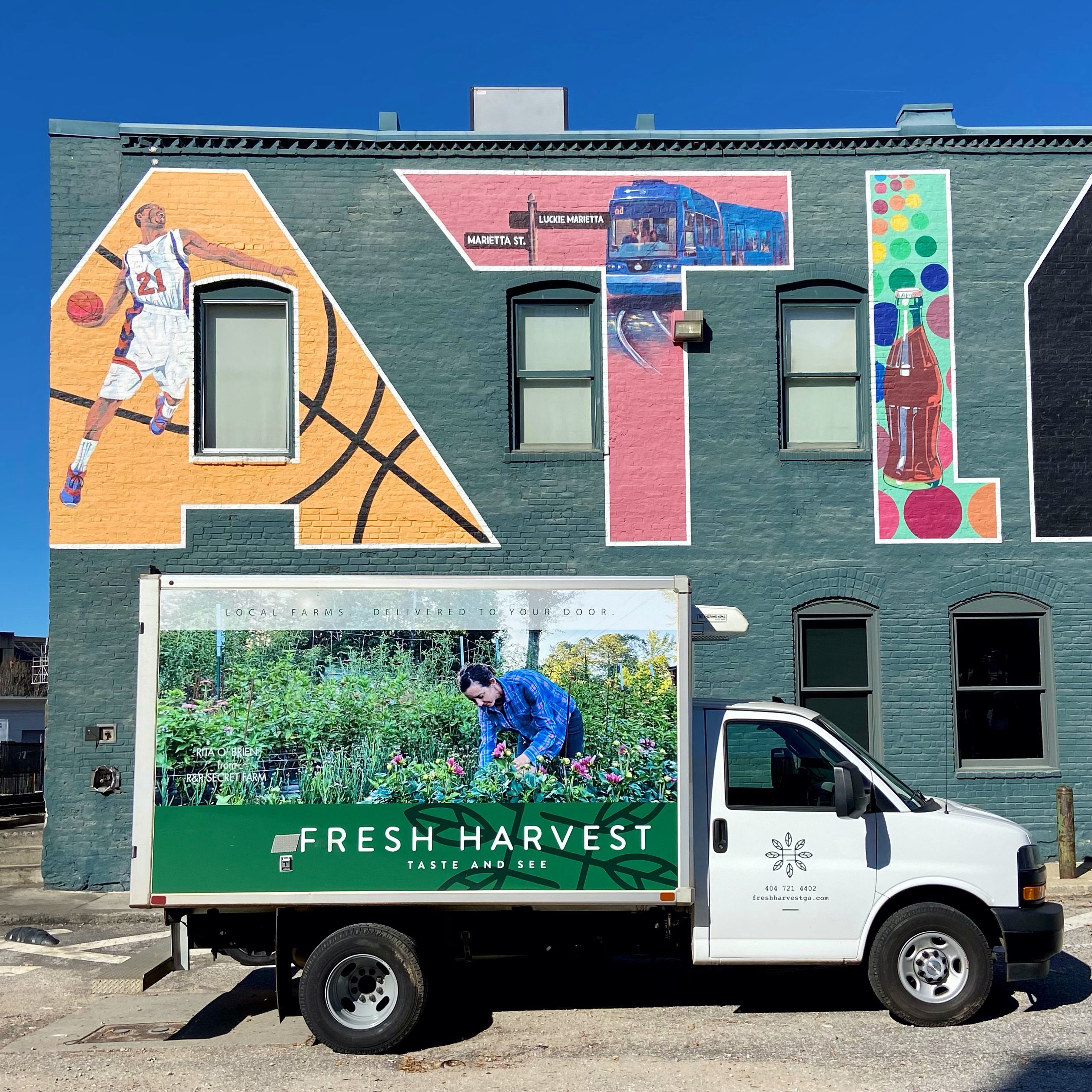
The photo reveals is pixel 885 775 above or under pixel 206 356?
under

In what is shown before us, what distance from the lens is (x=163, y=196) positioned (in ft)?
42.2

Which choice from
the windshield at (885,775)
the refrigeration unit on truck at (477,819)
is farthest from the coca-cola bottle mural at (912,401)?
the refrigeration unit on truck at (477,819)

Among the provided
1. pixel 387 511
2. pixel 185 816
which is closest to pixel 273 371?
pixel 387 511

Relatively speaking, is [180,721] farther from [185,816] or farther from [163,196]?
[163,196]

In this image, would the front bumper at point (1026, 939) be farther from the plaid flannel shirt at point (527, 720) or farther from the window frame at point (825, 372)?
the window frame at point (825, 372)

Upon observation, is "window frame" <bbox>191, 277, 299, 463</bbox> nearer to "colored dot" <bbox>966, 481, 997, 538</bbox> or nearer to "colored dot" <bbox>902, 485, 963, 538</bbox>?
"colored dot" <bbox>902, 485, 963, 538</bbox>

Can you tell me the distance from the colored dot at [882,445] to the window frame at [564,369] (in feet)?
9.86

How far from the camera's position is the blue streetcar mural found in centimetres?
1299

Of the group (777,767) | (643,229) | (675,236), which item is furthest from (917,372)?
(777,767)

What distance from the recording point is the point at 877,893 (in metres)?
7.11

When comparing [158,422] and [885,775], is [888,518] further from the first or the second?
[158,422]

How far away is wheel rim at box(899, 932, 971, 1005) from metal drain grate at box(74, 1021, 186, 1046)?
14.9ft


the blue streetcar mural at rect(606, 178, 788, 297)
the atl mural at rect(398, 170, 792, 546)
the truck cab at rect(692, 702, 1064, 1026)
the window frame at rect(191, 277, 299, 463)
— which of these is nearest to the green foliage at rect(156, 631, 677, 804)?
the truck cab at rect(692, 702, 1064, 1026)

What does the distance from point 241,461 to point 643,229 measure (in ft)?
16.4
